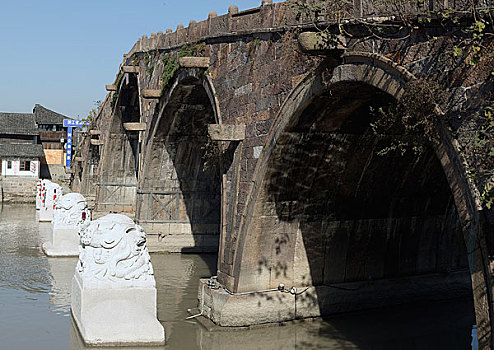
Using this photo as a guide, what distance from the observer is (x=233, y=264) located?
32.4 ft

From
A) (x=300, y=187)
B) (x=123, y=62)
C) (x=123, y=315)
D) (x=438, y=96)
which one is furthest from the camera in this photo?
(x=123, y=62)

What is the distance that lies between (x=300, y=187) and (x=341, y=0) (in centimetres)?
342

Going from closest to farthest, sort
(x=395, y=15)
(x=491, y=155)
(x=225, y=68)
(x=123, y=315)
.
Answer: (x=491, y=155)
(x=395, y=15)
(x=123, y=315)
(x=225, y=68)

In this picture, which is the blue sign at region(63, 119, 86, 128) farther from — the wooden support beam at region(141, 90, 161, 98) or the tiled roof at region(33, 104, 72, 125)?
the wooden support beam at region(141, 90, 161, 98)

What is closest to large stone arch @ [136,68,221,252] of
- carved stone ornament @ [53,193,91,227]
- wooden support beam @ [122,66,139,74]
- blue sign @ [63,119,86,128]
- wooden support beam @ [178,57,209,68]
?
carved stone ornament @ [53,193,91,227]

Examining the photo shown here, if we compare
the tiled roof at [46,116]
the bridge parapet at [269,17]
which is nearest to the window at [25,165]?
the tiled roof at [46,116]

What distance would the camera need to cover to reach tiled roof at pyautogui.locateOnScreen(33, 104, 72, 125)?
50.0 metres

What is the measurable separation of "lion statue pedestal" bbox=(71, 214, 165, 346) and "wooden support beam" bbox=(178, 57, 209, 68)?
4036 mm

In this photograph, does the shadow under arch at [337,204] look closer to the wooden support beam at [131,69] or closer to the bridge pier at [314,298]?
the bridge pier at [314,298]

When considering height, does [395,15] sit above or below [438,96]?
above

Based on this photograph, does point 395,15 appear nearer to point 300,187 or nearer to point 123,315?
point 300,187

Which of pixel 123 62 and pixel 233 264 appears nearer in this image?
pixel 233 264

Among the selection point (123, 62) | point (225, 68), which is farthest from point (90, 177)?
point (225, 68)

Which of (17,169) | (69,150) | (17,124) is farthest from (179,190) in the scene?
(17,124)
